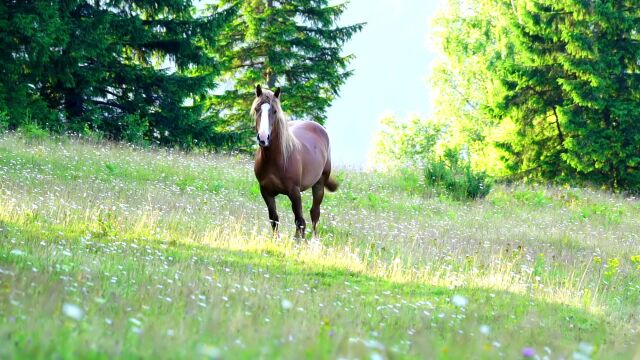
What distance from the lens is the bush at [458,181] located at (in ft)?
69.1

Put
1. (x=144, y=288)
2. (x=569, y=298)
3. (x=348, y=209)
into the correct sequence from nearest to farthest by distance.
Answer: (x=144, y=288) → (x=569, y=298) → (x=348, y=209)

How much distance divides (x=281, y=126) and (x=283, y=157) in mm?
508

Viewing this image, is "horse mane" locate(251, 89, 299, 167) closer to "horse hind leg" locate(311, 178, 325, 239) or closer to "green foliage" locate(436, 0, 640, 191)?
"horse hind leg" locate(311, 178, 325, 239)

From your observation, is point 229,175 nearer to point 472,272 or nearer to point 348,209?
point 348,209

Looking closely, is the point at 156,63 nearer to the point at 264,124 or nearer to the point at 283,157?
the point at 283,157

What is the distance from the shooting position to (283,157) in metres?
11.3

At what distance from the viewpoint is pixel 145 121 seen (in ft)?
80.1

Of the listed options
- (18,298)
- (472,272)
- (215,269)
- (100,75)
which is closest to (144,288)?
(18,298)

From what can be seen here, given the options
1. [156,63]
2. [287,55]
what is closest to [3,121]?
[156,63]

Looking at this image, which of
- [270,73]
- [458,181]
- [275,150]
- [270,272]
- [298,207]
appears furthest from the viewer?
[270,73]

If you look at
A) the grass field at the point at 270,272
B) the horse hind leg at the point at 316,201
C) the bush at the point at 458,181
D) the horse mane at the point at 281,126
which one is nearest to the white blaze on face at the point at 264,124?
the horse mane at the point at 281,126

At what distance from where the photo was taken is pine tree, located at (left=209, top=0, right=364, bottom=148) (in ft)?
102

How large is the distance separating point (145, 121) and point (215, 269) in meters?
17.0

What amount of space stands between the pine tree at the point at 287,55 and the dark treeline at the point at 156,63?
0.04 metres
